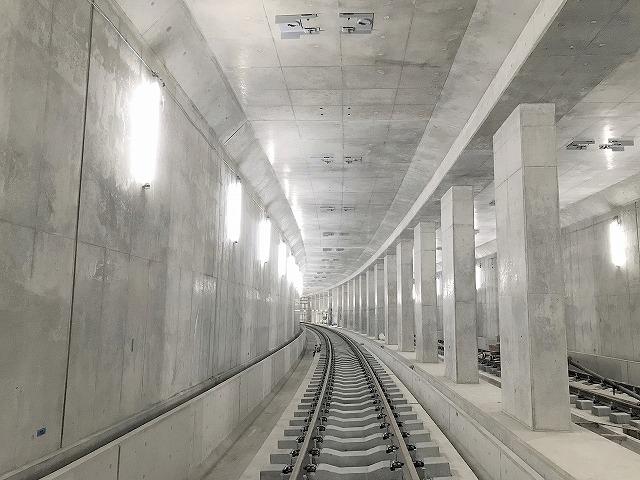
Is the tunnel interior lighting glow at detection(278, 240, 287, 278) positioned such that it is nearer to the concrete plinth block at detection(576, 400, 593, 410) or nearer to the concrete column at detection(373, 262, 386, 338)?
the concrete plinth block at detection(576, 400, 593, 410)

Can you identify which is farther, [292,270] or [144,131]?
[292,270]

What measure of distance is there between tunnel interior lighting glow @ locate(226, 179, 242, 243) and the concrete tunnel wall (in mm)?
2774

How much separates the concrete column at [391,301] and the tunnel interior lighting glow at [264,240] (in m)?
14.3

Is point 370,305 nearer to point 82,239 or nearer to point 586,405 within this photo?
point 586,405

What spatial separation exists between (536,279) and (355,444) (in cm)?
424

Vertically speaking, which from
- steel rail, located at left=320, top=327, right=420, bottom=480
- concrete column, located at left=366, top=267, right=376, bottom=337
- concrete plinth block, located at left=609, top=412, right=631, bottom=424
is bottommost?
concrete plinth block, located at left=609, top=412, right=631, bottom=424

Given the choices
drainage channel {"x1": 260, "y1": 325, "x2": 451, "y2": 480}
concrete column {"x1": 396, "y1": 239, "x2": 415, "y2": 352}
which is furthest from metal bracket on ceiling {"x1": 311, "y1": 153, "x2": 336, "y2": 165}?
concrete column {"x1": 396, "y1": 239, "x2": 415, "y2": 352}

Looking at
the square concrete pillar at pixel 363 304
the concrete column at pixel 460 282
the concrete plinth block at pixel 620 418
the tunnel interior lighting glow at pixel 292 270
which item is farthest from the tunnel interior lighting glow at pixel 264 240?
the square concrete pillar at pixel 363 304

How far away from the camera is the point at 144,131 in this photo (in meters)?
6.39

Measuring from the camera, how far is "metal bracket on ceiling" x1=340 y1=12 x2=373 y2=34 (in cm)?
717

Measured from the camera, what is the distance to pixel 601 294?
18.5 meters

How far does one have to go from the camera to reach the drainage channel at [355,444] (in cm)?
717

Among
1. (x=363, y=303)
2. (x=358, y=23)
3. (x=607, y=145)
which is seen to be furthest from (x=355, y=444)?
(x=363, y=303)

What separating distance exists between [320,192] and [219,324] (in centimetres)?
984
